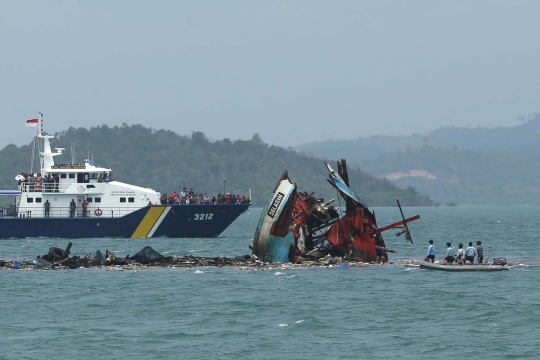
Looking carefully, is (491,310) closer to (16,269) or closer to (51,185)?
(16,269)

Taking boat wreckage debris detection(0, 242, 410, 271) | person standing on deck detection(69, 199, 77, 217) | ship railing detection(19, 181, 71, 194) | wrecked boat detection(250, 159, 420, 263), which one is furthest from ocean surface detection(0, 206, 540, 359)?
ship railing detection(19, 181, 71, 194)

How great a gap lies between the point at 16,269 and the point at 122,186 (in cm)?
2237

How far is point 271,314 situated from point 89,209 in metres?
38.2

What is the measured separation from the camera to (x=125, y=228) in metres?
70.2

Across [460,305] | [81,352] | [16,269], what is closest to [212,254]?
[16,269]

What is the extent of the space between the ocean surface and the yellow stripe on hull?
2204cm

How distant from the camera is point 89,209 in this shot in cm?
7088

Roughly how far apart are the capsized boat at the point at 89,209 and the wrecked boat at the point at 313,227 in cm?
2261

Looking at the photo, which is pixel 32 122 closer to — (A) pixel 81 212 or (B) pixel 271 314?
(A) pixel 81 212

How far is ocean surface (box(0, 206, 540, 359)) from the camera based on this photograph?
95.7ft

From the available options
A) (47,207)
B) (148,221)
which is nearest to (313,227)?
(148,221)

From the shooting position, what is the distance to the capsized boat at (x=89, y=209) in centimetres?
7019

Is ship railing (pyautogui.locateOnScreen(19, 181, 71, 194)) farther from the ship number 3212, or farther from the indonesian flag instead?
the ship number 3212

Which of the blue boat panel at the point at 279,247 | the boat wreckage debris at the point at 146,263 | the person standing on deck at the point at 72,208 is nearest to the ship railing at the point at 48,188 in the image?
the person standing on deck at the point at 72,208
